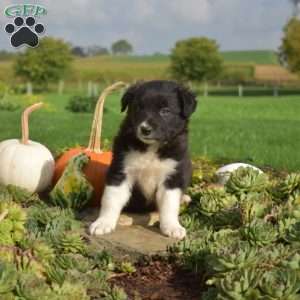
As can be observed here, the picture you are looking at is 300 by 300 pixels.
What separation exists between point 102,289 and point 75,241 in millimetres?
681

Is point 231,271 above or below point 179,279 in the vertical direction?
above

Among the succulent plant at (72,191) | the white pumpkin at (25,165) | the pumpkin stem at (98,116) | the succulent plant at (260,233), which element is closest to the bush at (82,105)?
the pumpkin stem at (98,116)

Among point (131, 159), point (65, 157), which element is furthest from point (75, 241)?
point (65, 157)

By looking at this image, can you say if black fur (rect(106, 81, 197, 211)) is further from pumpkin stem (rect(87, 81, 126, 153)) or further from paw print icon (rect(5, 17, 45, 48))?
paw print icon (rect(5, 17, 45, 48))

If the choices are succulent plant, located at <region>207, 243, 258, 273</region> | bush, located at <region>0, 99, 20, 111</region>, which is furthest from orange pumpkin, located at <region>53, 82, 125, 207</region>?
bush, located at <region>0, 99, 20, 111</region>

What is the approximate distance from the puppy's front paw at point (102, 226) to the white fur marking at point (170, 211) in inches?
14.7

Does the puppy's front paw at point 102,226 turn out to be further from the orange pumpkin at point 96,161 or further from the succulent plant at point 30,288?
the succulent plant at point 30,288

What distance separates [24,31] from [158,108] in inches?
112

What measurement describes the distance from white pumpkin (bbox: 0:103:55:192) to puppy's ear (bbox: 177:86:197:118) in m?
1.79

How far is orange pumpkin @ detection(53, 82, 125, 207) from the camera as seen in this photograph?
586cm

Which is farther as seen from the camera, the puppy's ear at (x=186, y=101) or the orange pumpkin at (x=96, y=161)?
the orange pumpkin at (x=96, y=161)

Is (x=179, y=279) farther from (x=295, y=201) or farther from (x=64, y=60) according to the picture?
(x=64, y=60)

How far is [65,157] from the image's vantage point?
21.0ft

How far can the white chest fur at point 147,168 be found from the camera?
493cm
